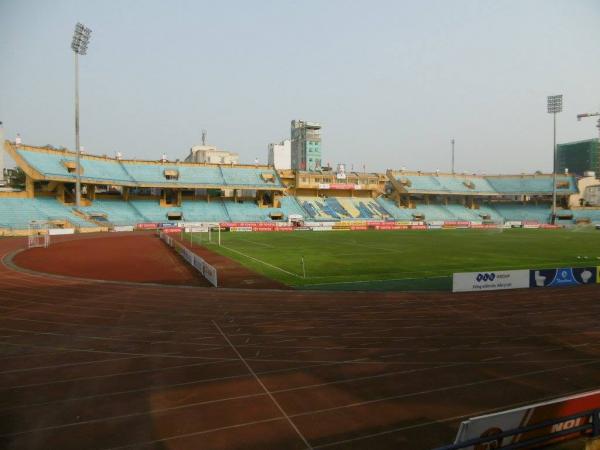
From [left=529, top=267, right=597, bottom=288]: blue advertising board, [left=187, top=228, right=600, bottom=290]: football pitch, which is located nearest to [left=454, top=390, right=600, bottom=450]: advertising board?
[left=187, top=228, right=600, bottom=290]: football pitch

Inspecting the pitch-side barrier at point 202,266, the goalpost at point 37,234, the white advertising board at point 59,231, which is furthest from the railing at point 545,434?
the white advertising board at point 59,231

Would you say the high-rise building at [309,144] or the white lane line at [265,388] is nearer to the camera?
the white lane line at [265,388]

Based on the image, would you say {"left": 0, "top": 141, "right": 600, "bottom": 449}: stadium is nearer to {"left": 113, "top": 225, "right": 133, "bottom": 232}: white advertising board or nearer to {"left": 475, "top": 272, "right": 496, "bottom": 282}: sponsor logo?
{"left": 475, "top": 272, "right": 496, "bottom": 282}: sponsor logo

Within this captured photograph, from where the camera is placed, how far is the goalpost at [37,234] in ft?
146

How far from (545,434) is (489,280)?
1903 centimetres

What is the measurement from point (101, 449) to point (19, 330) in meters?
10.2

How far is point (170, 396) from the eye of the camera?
10.3 m

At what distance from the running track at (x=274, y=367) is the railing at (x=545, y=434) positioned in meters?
2.56

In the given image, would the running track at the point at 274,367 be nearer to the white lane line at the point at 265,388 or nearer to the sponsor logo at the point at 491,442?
the white lane line at the point at 265,388

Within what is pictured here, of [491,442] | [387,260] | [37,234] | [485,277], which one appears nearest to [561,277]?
[485,277]

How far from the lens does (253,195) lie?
298 ft

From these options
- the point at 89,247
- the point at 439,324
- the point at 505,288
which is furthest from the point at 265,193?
the point at 439,324

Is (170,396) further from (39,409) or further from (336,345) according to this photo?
(336,345)

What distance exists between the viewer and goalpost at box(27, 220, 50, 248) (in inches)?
→ 1748
